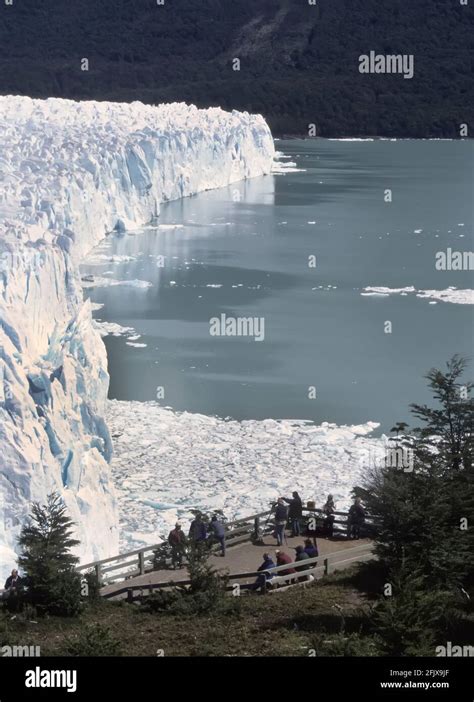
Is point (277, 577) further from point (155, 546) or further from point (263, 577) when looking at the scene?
point (155, 546)

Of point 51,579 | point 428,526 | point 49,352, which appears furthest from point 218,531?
point 49,352

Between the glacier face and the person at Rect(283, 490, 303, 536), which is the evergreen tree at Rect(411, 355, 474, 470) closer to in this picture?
the person at Rect(283, 490, 303, 536)

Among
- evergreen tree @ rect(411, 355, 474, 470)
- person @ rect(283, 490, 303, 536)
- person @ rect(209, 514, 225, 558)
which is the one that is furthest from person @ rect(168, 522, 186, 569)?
evergreen tree @ rect(411, 355, 474, 470)

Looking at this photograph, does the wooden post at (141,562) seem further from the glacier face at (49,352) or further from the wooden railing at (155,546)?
the glacier face at (49,352)

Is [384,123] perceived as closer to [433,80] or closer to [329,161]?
[433,80]

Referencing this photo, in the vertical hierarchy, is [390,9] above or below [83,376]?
above

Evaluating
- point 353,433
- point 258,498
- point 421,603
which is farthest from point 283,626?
point 353,433

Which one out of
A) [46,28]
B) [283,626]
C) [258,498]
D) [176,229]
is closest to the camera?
[283,626]

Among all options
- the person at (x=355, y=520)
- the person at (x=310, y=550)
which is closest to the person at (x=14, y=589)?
the person at (x=310, y=550)
